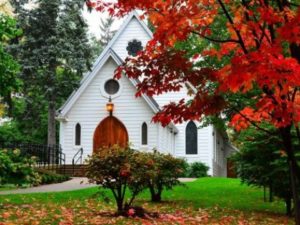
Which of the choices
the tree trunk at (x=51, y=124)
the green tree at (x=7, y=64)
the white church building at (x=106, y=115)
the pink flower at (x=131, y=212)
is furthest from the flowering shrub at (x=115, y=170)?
the tree trunk at (x=51, y=124)

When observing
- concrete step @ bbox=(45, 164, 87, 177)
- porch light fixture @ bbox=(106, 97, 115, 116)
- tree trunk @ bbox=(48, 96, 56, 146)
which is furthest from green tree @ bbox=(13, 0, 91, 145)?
concrete step @ bbox=(45, 164, 87, 177)

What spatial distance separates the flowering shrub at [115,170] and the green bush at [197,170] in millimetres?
19810

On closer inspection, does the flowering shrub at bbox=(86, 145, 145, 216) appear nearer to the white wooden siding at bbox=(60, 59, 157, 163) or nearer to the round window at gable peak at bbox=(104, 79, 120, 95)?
the white wooden siding at bbox=(60, 59, 157, 163)

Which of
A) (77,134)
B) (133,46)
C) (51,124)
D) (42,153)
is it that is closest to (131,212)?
(42,153)

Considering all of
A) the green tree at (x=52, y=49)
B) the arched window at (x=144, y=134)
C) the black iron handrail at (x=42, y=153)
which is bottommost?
the black iron handrail at (x=42, y=153)

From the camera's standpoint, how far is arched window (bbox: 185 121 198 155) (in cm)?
3152

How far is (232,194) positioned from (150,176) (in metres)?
8.83

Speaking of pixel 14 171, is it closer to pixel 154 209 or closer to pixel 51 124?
pixel 154 209

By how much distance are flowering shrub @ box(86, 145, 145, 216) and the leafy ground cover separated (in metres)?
0.43

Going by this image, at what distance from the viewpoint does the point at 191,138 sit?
3162 centimetres

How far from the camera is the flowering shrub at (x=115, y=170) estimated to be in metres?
10.0

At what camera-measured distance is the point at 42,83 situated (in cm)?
3319

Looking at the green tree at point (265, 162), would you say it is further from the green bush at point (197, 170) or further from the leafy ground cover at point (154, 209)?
the green bush at point (197, 170)

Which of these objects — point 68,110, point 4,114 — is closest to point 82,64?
point 68,110
